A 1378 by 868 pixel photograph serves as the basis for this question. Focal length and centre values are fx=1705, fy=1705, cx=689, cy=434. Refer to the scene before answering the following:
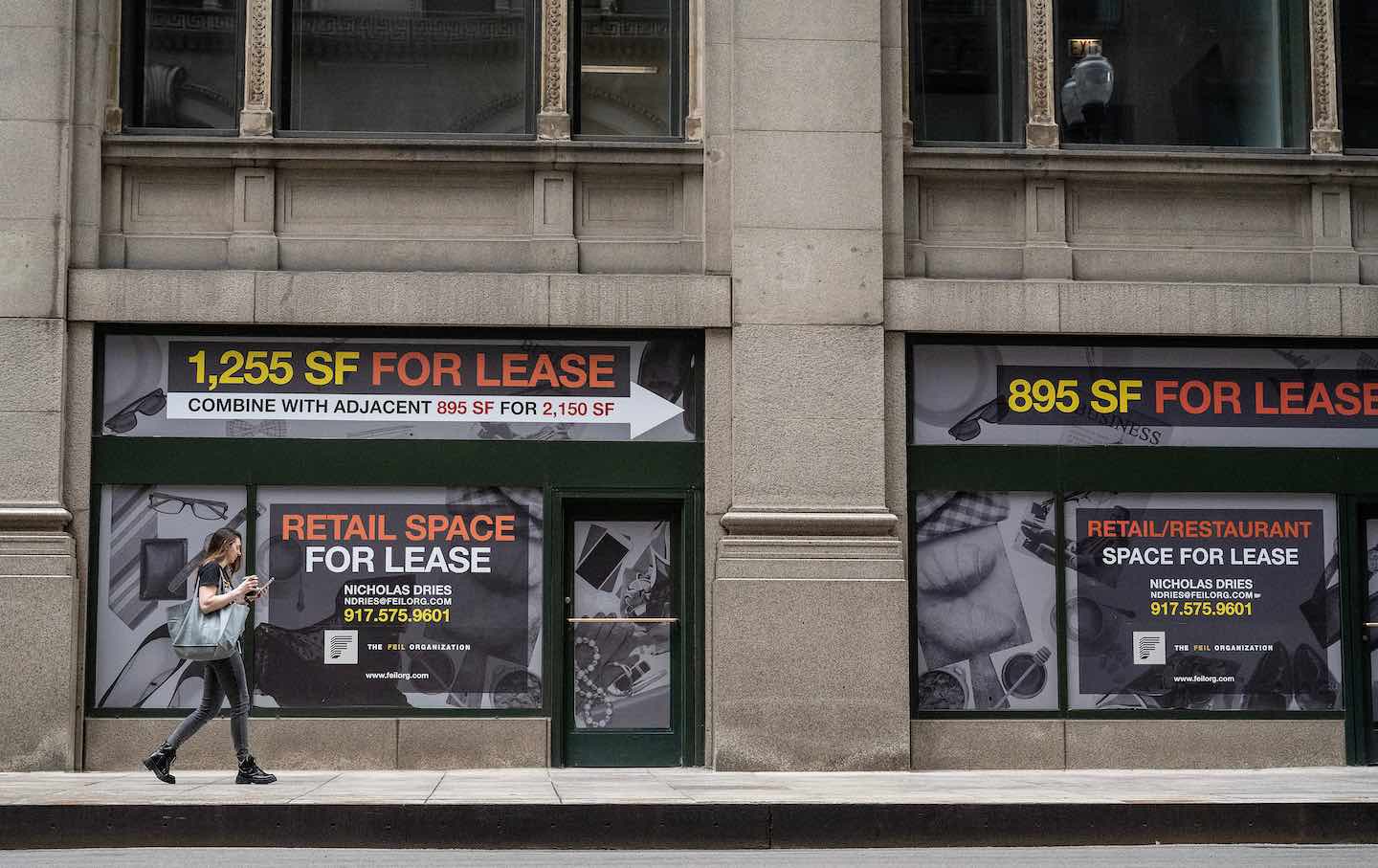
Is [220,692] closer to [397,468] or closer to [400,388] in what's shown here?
[397,468]

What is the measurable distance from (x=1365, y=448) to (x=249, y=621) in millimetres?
9407

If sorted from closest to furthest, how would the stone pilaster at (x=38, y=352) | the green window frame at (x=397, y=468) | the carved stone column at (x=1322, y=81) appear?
the stone pilaster at (x=38, y=352) → the green window frame at (x=397, y=468) → the carved stone column at (x=1322, y=81)

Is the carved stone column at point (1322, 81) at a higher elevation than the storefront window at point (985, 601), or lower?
higher

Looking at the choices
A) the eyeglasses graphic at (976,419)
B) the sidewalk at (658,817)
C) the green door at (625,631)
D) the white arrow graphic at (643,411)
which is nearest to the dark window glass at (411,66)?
the white arrow graphic at (643,411)

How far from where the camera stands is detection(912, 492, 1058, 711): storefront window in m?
14.1

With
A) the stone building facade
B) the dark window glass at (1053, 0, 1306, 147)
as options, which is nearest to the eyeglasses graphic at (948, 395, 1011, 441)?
the stone building facade

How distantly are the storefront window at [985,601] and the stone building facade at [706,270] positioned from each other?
0.13 meters

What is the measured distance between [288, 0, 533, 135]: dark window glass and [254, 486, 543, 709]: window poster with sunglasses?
3157 millimetres

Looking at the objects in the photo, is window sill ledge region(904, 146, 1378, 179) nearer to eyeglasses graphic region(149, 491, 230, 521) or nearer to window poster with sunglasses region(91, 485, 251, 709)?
eyeglasses graphic region(149, 491, 230, 521)

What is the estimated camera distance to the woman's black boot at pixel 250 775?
12023 mm

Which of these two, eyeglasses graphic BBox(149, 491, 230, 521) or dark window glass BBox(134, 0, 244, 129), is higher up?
dark window glass BBox(134, 0, 244, 129)

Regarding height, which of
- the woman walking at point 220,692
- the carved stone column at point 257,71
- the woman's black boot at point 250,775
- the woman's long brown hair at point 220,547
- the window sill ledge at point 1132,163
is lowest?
the woman's black boot at point 250,775

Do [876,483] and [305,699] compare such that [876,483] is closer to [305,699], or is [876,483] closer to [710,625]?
[710,625]

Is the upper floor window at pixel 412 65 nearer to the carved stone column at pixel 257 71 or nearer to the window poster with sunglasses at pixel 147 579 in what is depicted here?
the carved stone column at pixel 257 71
